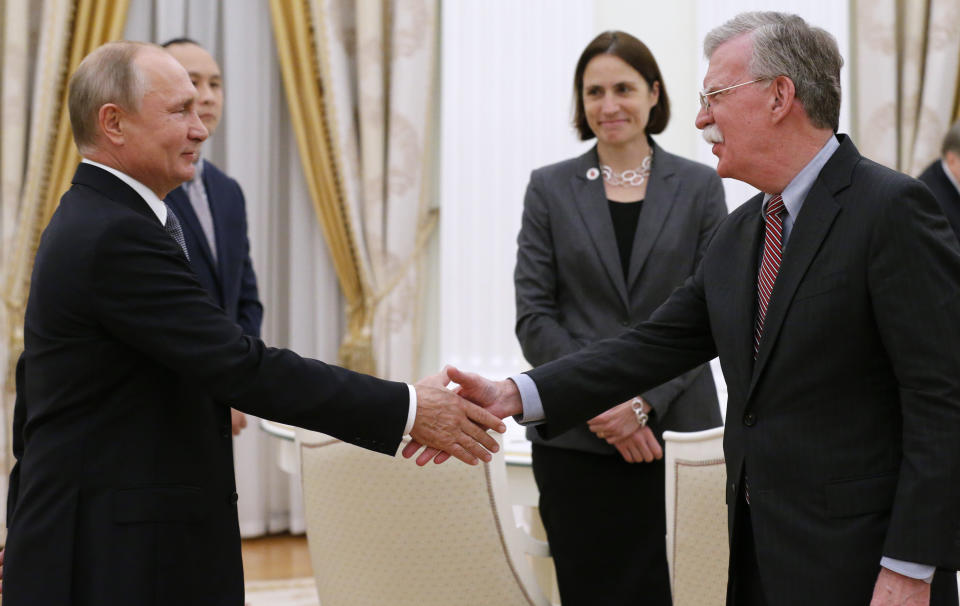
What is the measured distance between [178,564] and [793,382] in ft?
3.55

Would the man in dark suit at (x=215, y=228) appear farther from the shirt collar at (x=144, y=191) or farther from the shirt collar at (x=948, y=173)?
the shirt collar at (x=948, y=173)

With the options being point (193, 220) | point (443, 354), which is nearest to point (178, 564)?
point (193, 220)

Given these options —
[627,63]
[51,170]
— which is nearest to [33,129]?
[51,170]

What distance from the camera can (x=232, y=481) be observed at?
195 centimetres

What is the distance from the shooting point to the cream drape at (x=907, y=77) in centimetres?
473

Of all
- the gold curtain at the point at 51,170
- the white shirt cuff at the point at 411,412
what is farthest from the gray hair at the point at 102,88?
the gold curtain at the point at 51,170

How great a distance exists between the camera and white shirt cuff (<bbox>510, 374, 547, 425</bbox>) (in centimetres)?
221

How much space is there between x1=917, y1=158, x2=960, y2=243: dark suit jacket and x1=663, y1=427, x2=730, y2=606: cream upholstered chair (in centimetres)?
204

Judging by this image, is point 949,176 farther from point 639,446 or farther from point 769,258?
point 769,258

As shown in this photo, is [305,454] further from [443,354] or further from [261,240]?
[261,240]

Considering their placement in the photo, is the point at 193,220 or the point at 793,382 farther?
the point at 193,220

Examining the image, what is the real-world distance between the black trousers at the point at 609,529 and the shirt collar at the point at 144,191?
114cm

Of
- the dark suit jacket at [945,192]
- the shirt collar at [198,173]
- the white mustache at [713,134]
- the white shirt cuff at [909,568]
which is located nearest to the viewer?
the white shirt cuff at [909,568]

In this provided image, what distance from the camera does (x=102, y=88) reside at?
6.27 ft
